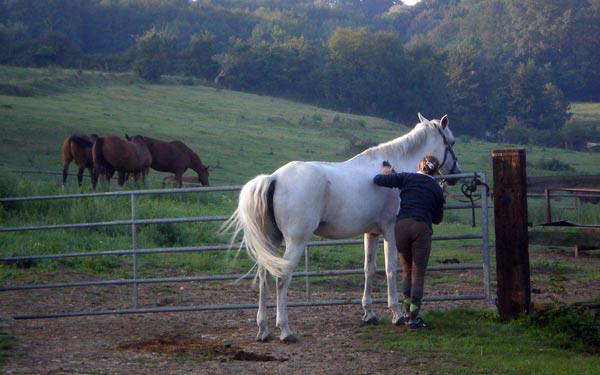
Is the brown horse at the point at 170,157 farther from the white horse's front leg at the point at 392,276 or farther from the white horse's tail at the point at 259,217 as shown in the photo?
the white horse's tail at the point at 259,217

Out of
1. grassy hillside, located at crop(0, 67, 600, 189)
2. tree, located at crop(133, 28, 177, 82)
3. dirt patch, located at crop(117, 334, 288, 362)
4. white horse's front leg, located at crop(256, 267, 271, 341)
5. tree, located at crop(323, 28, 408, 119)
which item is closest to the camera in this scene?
dirt patch, located at crop(117, 334, 288, 362)

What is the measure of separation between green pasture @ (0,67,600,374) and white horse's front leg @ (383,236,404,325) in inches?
5.7

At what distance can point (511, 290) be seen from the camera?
706cm

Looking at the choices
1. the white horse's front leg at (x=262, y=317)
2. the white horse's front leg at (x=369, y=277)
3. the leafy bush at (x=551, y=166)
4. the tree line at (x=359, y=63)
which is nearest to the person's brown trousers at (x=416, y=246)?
the white horse's front leg at (x=369, y=277)

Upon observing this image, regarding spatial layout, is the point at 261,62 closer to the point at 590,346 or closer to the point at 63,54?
the point at 63,54

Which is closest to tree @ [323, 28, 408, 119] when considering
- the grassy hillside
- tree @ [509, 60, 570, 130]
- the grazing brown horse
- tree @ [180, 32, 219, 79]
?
the grassy hillside

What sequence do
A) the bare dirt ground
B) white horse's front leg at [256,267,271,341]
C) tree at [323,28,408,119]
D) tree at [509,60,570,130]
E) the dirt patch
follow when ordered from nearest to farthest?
the bare dirt ground < the dirt patch < white horse's front leg at [256,267,271,341] < tree at [509,60,570,130] < tree at [323,28,408,119]

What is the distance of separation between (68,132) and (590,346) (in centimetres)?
2477

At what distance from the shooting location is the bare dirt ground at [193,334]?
19.2ft

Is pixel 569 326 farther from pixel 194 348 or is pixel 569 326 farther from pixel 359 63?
pixel 359 63

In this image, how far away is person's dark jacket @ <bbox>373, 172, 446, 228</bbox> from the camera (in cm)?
684

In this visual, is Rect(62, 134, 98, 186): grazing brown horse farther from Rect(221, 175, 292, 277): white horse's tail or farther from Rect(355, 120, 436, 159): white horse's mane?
Rect(221, 175, 292, 277): white horse's tail

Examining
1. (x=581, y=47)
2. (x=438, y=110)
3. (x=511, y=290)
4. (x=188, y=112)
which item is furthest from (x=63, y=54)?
(x=511, y=290)

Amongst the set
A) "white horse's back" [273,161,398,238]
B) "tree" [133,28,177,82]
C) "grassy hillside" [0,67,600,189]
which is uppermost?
"tree" [133,28,177,82]
